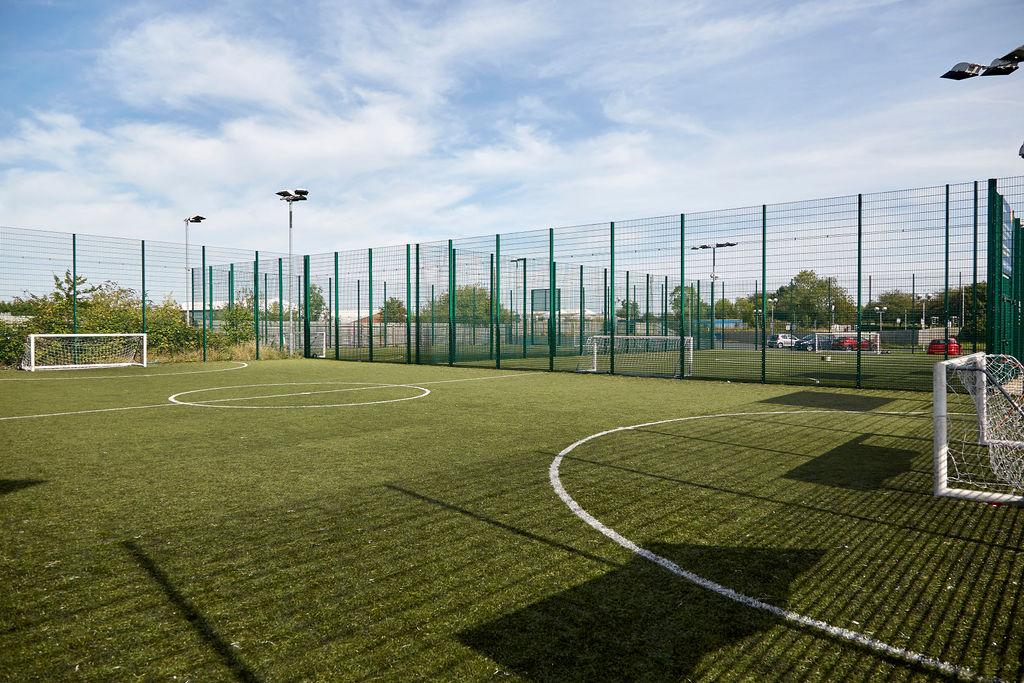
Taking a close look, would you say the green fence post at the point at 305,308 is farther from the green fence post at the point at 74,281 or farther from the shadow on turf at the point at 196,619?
the shadow on turf at the point at 196,619

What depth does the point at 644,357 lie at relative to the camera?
18.4 meters

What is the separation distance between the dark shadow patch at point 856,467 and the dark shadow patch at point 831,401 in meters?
3.22

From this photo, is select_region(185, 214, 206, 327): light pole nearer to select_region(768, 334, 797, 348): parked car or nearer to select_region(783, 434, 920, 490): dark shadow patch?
select_region(768, 334, 797, 348): parked car

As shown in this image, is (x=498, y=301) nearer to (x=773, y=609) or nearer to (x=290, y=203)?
(x=290, y=203)

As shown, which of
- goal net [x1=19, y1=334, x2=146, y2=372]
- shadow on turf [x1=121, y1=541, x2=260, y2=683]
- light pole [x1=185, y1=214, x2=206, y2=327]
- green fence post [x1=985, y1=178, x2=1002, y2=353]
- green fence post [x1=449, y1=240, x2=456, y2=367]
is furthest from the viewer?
light pole [x1=185, y1=214, x2=206, y2=327]

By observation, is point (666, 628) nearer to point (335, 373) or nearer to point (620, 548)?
point (620, 548)

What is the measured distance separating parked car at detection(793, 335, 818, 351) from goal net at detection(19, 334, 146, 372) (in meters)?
23.1

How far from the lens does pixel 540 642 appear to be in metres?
2.45

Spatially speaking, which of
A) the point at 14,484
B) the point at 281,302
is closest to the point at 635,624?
the point at 14,484

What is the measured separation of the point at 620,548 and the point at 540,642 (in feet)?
3.63

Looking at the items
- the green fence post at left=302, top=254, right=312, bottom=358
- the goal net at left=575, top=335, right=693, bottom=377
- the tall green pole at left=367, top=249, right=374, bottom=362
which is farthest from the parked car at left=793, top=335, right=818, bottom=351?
→ the green fence post at left=302, top=254, right=312, bottom=358

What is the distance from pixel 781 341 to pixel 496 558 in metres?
21.9

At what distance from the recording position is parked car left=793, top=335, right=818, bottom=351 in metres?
25.0

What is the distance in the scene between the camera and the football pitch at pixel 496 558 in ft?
7.70
